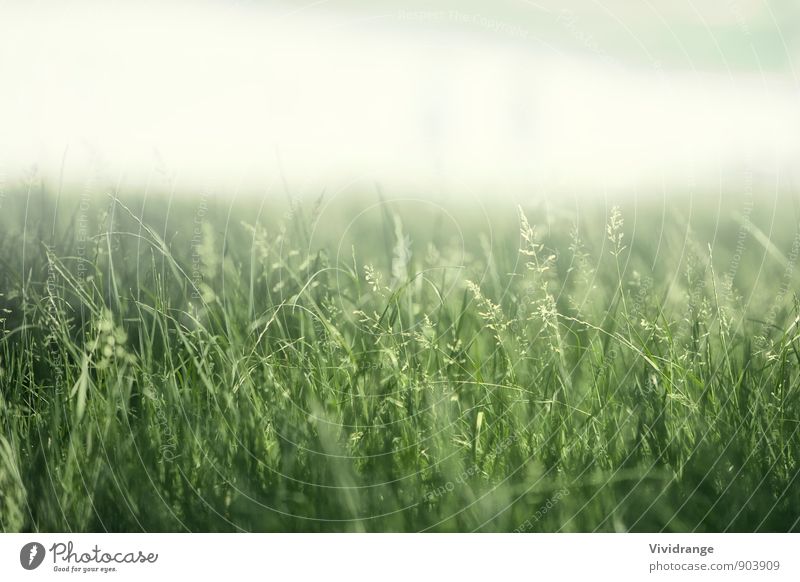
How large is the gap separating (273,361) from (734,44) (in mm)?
1312

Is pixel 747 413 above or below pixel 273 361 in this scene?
below

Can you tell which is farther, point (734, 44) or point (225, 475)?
point (734, 44)

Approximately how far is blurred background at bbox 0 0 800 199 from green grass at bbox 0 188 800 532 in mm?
93

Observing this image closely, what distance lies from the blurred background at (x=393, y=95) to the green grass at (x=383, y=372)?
93mm

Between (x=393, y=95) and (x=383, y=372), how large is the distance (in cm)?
64

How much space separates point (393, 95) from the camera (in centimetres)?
170

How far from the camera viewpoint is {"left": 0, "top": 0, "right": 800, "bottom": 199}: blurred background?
166 centimetres

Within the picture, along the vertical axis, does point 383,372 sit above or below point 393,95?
below

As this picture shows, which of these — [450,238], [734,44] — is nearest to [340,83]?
[450,238]

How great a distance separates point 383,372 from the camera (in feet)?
5.29

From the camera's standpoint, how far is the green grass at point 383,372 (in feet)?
5.22

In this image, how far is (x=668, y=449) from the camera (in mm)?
1619
